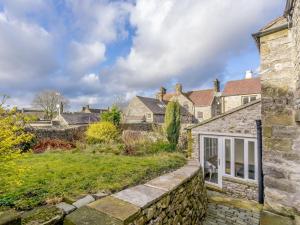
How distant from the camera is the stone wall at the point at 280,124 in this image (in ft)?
10.3

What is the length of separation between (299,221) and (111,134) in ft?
34.3

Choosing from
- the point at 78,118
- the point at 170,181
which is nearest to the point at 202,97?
the point at 78,118

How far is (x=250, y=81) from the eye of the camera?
979 inches

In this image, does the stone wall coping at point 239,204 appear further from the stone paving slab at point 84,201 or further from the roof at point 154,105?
the roof at point 154,105

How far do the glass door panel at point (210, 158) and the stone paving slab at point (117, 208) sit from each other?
7517 mm

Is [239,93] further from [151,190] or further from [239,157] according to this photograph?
[151,190]

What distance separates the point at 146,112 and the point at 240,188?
67.7 ft

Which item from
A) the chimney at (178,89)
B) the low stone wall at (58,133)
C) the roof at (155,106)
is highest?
the chimney at (178,89)

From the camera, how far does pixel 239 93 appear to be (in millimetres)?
23922

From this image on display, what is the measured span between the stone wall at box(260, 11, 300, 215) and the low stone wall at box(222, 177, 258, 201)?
4.96 metres

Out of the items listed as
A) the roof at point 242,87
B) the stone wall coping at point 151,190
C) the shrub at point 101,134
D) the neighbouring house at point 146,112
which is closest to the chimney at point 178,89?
the neighbouring house at point 146,112

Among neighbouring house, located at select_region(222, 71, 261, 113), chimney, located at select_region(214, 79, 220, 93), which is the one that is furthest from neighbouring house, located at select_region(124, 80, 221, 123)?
neighbouring house, located at select_region(222, 71, 261, 113)

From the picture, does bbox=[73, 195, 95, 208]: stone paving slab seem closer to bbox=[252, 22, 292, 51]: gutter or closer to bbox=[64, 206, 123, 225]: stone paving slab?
bbox=[64, 206, 123, 225]: stone paving slab

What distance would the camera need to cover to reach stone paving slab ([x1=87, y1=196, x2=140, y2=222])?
2.17 metres
